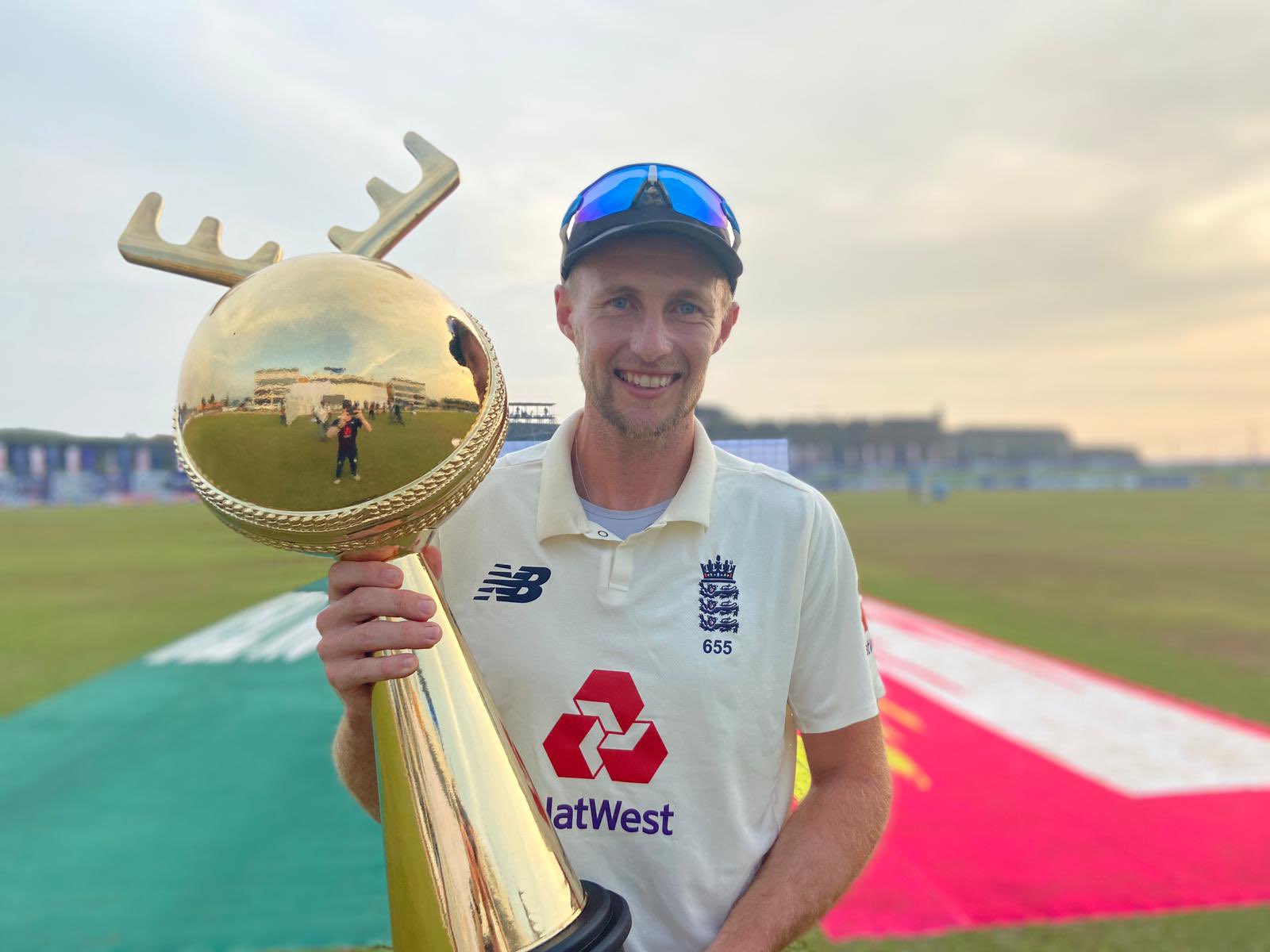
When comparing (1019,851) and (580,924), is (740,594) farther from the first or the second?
(1019,851)

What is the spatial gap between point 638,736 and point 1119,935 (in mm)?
2610

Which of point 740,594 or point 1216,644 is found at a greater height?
point 740,594

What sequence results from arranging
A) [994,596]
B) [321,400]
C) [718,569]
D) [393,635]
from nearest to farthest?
[321,400] → [393,635] → [718,569] → [994,596]

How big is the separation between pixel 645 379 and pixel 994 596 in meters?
9.98

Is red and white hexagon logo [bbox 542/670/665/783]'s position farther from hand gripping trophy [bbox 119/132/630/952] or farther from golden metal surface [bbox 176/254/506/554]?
golden metal surface [bbox 176/254/506/554]

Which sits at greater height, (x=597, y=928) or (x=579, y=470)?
(x=579, y=470)

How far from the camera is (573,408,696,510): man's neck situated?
4.21 feet

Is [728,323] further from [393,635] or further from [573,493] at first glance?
[393,635]

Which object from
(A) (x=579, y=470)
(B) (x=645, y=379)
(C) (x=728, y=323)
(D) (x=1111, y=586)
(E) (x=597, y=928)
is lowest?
(D) (x=1111, y=586)

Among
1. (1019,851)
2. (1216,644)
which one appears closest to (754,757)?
(1019,851)

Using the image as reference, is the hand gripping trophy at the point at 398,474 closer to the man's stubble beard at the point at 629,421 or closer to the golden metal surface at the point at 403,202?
the golden metal surface at the point at 403,202

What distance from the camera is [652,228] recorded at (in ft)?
3.71

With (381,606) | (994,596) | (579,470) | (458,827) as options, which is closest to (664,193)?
(579,470)

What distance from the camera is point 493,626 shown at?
1201mm
